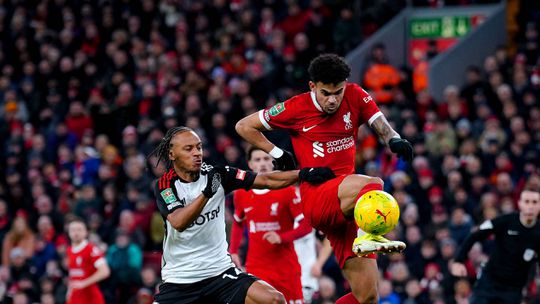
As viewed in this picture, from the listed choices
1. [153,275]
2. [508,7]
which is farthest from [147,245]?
[508,7]

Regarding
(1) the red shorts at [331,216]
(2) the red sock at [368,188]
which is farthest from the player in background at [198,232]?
(2) the red sock at [368,188]

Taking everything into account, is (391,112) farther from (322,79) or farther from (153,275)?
(322,79)

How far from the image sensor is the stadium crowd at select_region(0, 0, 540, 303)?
15234 mm

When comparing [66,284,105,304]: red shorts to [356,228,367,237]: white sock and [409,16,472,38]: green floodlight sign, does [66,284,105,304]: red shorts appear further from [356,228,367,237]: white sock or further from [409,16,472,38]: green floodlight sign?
[409,16,472,38]: green floodlight sign

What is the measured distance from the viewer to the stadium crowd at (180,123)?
15234 mm

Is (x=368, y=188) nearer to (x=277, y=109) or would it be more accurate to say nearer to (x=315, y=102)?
(x=315, y=102)

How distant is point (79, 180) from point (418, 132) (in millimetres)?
5362

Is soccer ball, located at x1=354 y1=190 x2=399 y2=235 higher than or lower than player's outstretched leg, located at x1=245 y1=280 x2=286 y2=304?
higher

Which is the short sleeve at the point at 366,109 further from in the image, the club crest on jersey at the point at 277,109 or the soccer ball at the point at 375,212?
the soccer ball at the point at 375,212

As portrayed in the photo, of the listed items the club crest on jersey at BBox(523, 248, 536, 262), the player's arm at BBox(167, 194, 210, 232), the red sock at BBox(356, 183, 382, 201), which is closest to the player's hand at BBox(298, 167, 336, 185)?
the red sock at BBox(356, 183, 382, 201)

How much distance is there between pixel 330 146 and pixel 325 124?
0.18 metres

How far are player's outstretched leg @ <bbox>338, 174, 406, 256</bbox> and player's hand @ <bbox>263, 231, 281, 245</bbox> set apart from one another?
6.11ft

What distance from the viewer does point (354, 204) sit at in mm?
8922

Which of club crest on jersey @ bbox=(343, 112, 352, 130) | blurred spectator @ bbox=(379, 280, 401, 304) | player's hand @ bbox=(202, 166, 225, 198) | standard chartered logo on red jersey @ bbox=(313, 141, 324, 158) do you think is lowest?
blurred spectator @ bbox=(379, 280, 401, 304)
